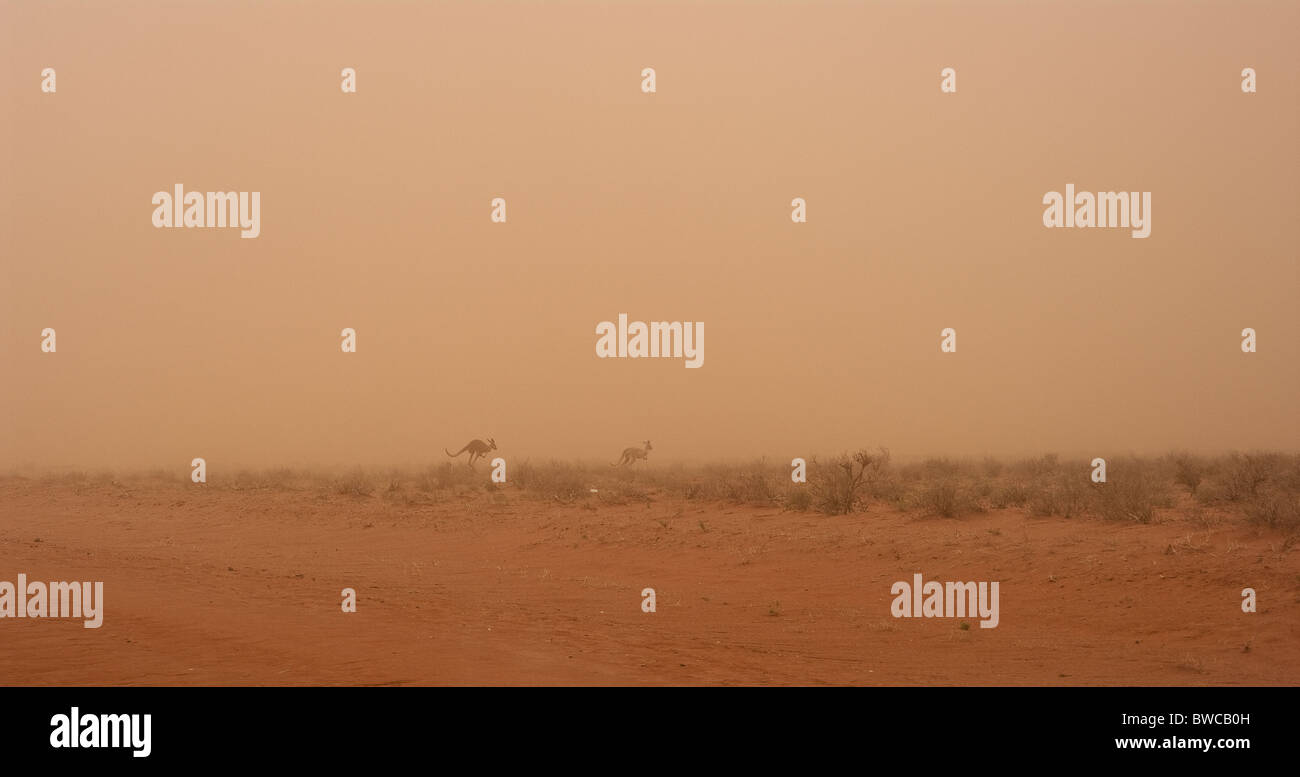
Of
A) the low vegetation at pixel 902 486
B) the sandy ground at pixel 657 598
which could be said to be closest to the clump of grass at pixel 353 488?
the low vegetation at pixel 902 486

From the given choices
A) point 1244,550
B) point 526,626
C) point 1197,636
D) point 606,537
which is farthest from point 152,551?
point 1244,550

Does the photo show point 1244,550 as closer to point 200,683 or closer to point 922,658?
point 922,658

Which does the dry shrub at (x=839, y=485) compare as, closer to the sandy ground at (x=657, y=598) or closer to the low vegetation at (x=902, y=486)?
the low vegetation at (x=902, y=486)

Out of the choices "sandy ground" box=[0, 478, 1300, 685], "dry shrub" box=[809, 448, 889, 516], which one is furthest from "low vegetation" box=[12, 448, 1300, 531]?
"sandy ground" box=[0, 478, 1300, 685]

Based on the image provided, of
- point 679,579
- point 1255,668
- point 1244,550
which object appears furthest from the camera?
point 679,579

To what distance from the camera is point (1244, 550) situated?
43.5ft

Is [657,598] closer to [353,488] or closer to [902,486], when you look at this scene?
[902,486]

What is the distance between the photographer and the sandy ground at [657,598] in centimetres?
954

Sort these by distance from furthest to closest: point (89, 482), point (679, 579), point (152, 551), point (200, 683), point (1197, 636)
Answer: point (89, 482)
point (152, 551)
point (679, 579)
point (1197, 636)
point (200, 683)

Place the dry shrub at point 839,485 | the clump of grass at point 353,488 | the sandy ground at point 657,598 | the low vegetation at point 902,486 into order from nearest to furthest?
the sandy ground at point 657,598
the low vegetation at point 902,486
the dry shrub at point 839,485
the clump of grass at point 353,488

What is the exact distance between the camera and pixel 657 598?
13.2 metres

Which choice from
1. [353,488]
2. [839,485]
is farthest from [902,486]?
[353,488]

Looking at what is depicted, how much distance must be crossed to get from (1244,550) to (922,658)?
6.08 m

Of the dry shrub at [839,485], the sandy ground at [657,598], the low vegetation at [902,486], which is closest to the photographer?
the sandy ground at [657,598]
